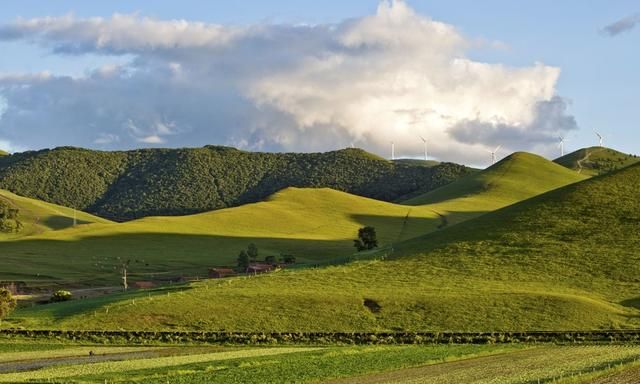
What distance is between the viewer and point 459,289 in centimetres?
11850

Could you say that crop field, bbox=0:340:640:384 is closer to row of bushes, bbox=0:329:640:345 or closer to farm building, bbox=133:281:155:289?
row of bushes, bbox=0:329:640:345

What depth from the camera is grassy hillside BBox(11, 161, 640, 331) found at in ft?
334

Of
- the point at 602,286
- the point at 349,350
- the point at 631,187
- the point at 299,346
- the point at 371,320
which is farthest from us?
the point at 631,187

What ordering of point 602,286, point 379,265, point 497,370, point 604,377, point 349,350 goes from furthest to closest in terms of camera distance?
point 379,265 → point 602,286 → point 349,350 → point 497,370 → point 604,377

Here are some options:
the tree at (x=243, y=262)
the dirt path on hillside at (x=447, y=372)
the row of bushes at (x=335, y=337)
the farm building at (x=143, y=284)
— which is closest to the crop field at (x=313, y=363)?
the dirt path on hillside at (x=447, y=372)

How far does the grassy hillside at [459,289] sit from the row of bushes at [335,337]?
5235mm

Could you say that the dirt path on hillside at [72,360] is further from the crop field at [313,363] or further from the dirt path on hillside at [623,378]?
the dirt path on hillside at [623,378]

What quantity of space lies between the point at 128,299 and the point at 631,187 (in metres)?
98.6

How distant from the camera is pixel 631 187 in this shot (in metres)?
174

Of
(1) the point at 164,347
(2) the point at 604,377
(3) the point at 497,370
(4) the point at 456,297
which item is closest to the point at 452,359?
(3) the point at 497,370

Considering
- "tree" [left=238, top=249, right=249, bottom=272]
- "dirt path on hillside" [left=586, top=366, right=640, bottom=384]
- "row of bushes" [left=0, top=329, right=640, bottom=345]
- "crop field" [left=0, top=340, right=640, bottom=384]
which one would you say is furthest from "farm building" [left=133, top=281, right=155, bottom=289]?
"dirt path on hillside" [left=586, top=366, right=640, bottom=384]

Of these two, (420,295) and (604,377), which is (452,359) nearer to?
(604,377)

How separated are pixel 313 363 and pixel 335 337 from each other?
2370 centimetres

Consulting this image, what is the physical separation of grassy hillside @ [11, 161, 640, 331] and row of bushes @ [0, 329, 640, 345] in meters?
5.23
